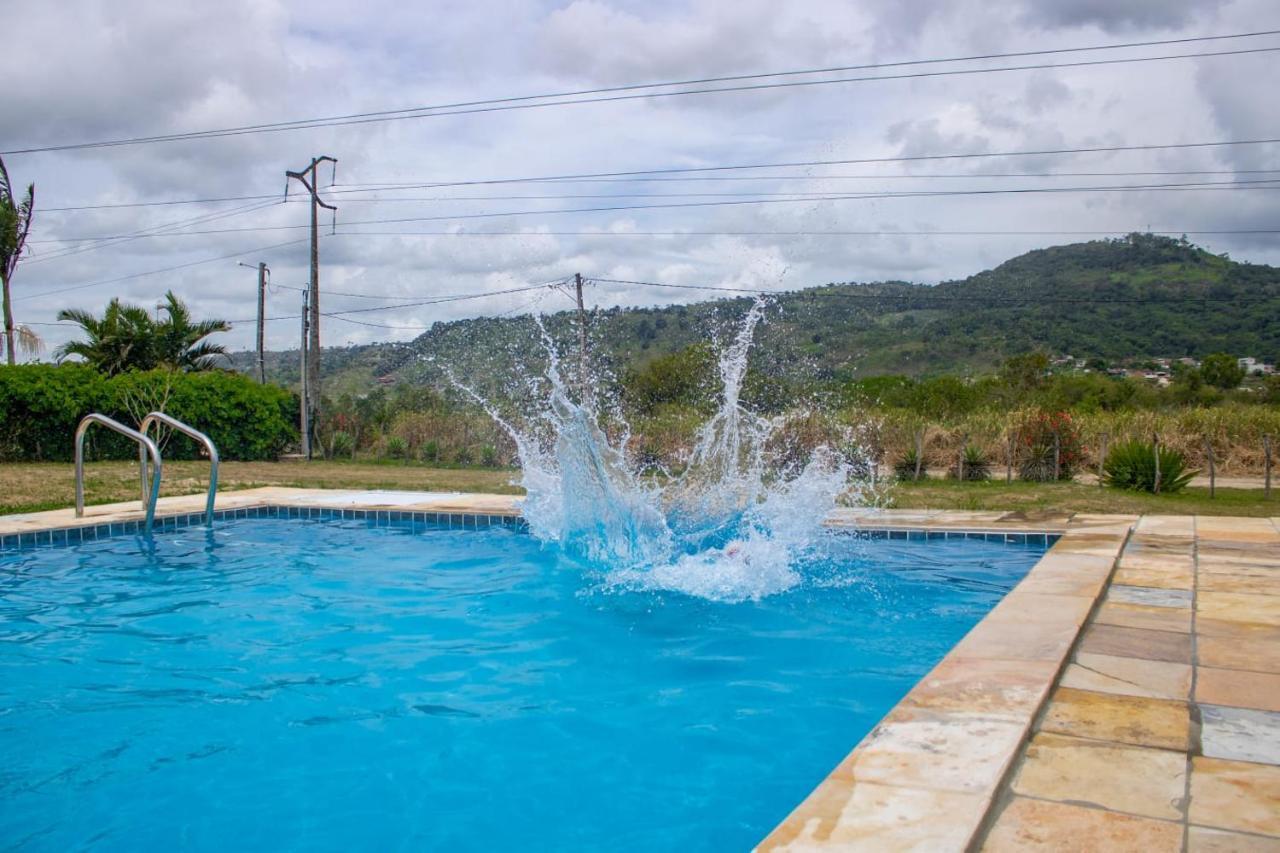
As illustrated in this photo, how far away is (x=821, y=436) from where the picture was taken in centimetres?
1631

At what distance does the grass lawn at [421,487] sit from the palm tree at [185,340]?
15.8 ft

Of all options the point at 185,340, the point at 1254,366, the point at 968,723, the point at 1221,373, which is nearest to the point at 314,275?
the point at 185,340

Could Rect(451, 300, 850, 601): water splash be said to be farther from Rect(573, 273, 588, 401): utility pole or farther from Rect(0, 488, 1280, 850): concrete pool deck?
Rect(573, 273, 588, 401): utility pole

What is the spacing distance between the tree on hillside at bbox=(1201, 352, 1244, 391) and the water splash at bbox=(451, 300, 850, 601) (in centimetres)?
3016

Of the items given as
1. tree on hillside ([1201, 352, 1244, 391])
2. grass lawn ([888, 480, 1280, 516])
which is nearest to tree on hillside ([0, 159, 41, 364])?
grass lawn ([888, 480, 1280, 516])

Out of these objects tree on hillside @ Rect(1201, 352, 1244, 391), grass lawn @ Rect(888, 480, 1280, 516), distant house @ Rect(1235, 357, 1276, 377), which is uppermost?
distant house @ Rect(1235, 357, 1276, 377)

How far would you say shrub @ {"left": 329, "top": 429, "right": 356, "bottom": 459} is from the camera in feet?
69.8

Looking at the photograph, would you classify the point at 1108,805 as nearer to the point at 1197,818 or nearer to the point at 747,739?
the point at 1197,818

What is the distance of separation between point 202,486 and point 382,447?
23.2 ft

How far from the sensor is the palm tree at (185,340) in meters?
22.6

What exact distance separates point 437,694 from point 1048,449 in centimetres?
1151

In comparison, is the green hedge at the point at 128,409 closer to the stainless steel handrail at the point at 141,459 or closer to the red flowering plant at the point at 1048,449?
the stainless steel handrail at the point at 141,459

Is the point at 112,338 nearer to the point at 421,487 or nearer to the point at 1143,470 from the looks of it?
the point at 421,487

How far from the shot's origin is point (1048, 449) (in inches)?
563
